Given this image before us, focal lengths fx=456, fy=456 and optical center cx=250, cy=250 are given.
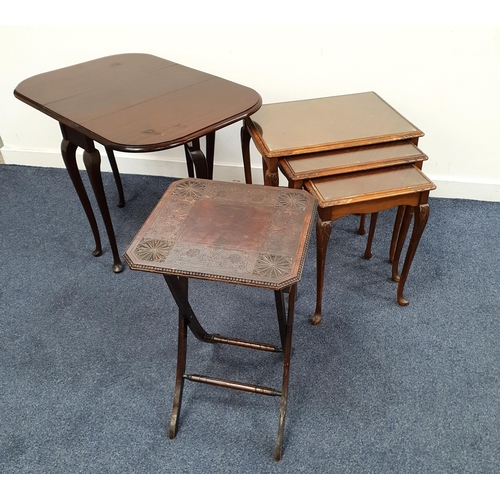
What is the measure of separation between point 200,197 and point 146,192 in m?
1.54

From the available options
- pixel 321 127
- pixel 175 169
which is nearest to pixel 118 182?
pixel 175 169

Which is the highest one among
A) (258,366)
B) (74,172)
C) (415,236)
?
(74,172)

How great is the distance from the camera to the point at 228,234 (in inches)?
53.5

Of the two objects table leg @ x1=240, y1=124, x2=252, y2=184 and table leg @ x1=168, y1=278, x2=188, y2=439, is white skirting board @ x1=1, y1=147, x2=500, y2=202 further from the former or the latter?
table leg @ x1=168, y1=278, x2=188, y2=439

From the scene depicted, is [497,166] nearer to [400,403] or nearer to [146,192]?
[400,403]

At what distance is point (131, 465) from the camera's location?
5.21 ft

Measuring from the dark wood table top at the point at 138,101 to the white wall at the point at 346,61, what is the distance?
396 mm

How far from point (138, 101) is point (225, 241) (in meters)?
0.91

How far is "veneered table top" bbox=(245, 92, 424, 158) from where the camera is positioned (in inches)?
74.8

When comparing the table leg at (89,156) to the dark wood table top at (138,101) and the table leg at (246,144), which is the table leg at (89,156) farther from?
the table leg at (246,144)

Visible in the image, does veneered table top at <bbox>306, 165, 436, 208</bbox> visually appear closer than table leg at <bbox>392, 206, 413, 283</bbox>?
Yes

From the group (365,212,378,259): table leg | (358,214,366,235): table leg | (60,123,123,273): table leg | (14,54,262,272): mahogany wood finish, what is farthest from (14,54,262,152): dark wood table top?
(358,214,366,235): table leg

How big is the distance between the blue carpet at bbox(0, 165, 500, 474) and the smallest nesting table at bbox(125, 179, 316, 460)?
0.50 ft

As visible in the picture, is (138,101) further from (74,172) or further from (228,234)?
(228,234)
